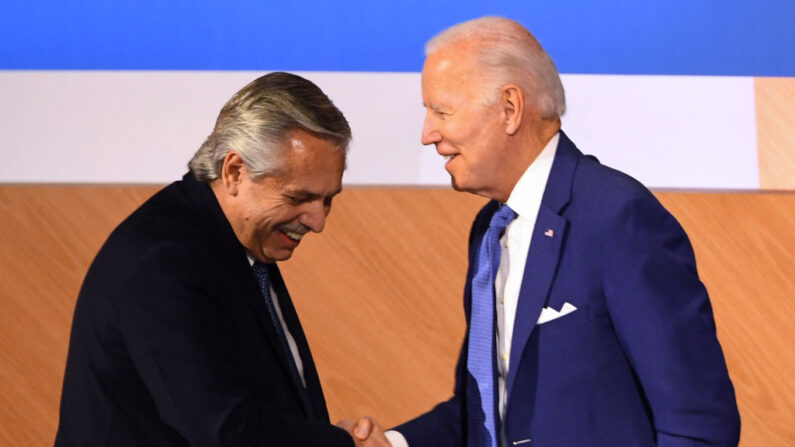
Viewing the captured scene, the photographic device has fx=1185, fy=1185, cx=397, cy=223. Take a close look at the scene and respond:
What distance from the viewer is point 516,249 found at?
1964 mm

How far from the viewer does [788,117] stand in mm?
2758

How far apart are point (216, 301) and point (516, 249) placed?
1.69 ft

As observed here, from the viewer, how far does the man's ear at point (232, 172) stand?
6.16 feet

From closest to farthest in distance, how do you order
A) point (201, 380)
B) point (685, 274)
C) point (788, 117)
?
1. point (201, 380)
2. point (685, 274)
3. point (788, 117)

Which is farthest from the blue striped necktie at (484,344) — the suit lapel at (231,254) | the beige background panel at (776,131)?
the beige background panel at (776,131)

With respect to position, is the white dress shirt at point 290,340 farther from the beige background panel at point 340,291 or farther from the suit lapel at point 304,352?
the beige background panel at point 340,291

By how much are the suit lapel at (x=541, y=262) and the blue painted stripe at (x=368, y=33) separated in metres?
Answer: 0.97

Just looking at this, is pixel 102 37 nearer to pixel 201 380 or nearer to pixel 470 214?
pixel 470 214

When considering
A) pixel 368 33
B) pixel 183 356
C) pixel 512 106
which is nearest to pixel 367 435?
pixel 183 356

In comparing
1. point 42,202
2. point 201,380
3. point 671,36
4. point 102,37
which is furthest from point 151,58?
point 201,380

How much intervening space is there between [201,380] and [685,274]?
0.74 m

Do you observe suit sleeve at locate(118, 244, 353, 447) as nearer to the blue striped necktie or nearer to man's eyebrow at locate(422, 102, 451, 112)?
the blue striped necktie

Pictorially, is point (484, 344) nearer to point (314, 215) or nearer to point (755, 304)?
point (314, 215)

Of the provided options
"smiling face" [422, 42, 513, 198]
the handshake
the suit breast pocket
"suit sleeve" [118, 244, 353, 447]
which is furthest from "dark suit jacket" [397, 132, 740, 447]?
"suit sleeve" [118, 244, 353, 447]
